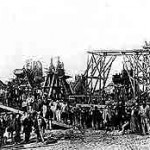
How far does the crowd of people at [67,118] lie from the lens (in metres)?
17.3

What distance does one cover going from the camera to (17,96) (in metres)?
23.6

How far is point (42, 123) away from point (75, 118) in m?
4.35

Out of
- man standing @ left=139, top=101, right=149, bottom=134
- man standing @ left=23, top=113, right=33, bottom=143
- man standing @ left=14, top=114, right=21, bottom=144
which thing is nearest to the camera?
man standing @ left=23, top=113, right=33, bottom=143

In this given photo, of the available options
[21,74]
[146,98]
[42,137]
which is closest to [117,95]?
[146,98]

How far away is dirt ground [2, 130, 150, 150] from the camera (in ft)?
49.2

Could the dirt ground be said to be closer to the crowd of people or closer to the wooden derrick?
the crowd of people

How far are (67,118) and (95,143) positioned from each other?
20.0 ft

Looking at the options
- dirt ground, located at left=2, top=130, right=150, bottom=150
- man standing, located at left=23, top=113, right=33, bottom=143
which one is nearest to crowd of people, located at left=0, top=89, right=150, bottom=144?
man standing, located at left=23, top=113, right=33, bottom=143

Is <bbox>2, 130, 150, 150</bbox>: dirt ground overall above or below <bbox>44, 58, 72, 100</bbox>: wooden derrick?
below

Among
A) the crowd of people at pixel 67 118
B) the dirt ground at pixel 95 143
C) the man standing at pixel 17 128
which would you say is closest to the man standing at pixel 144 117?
the crowd of people at pixel 67 118

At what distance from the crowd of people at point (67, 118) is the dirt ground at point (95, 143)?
0.90 m

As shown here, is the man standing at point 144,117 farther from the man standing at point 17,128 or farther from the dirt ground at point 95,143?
the man standing at point 17,128

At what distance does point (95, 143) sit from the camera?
15.9 metres

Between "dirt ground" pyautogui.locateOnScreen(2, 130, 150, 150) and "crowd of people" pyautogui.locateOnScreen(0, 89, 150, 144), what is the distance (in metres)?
0.90
